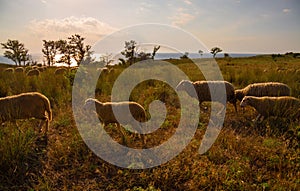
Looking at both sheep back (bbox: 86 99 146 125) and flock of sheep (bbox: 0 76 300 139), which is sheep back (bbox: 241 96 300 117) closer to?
flock of sheep (bbox: 0 76 300 139)

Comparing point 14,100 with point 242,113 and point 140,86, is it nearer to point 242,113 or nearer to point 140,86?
point 140,86

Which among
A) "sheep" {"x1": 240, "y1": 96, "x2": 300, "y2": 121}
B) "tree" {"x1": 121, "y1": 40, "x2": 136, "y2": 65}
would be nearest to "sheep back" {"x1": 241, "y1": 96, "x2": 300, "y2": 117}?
"sheep" {"x1": 240, "y1": 96, "x2": 300, "y2": 121}

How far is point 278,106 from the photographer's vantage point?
20.4 feet

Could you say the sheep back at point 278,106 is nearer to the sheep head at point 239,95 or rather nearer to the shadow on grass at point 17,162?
the sheep head at point 239,95

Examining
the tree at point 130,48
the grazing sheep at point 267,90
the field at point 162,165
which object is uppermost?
the tree at point 130,48

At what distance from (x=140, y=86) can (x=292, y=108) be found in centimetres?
575

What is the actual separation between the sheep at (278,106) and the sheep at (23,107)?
5.52m

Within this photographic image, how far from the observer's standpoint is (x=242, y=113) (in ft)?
24.1

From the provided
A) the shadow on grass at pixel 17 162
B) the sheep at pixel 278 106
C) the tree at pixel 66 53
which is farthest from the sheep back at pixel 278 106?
the tree at pixel 66 53

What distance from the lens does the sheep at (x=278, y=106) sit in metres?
6.10

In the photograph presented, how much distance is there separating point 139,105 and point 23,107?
102 inches

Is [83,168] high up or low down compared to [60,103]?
down

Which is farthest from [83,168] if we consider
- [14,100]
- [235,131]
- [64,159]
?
[235,131]

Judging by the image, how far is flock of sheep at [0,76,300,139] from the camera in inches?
206
